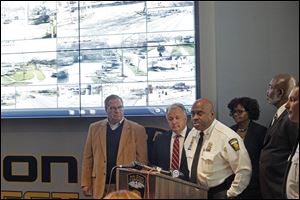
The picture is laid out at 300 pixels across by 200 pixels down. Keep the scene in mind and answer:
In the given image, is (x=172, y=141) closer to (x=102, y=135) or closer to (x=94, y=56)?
(x=102, y=135)

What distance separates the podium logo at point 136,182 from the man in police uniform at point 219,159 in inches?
20.8

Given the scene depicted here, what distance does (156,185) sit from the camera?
263 cm

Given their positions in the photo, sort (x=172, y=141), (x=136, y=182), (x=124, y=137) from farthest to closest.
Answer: (x=124, y=137) < (x=172, y=141) < (x=136, y=182)

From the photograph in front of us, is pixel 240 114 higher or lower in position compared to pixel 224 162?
higher

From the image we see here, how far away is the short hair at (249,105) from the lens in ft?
13.1

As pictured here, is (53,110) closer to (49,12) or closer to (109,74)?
(109,74)

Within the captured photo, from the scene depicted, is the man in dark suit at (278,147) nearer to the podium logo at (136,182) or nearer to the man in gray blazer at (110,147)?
the podium logo at (136,182)

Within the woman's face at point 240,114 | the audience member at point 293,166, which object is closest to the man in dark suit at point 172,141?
the woman's face at point 240,114

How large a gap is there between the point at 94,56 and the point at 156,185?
257cm

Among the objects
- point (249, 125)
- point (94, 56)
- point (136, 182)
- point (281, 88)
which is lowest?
point (136, 182)

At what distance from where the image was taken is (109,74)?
492cm

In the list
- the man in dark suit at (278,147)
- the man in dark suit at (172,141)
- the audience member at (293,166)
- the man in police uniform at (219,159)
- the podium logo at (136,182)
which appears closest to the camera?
the audience member at (293,166)

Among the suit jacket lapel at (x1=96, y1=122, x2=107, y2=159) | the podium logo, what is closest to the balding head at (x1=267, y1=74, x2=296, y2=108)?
the podium logo

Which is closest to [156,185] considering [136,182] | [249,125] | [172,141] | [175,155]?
[136,182]
